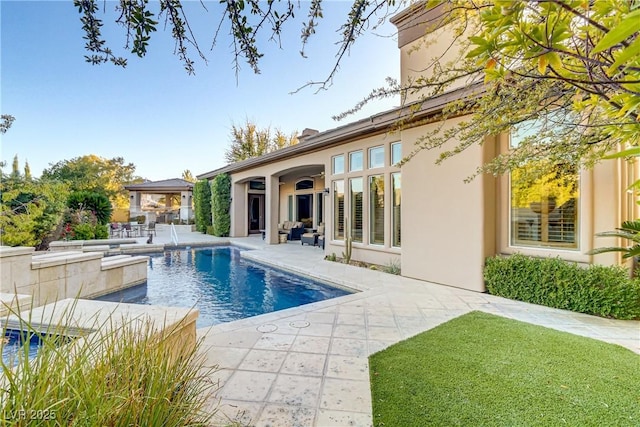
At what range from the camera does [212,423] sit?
2.43m

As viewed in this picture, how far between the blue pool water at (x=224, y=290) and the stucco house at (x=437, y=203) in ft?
8.62

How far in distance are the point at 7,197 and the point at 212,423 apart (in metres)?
10.9

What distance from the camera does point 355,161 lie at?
10469 millimetres

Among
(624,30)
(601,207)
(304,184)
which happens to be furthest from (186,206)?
(624,30)

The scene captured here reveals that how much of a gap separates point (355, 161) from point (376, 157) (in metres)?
0.97

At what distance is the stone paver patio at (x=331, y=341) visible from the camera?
2.78 m

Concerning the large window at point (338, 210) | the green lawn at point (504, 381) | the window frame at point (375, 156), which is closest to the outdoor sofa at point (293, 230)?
the large window at point (338, 210)

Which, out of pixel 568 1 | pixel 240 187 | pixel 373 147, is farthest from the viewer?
pixel 240 187

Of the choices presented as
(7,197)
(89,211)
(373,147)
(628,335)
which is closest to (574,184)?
(628,335)

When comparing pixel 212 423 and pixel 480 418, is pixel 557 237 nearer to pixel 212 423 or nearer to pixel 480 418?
pixel 480 418

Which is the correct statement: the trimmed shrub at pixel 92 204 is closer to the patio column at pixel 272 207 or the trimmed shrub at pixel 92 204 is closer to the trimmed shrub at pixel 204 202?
the trimmed shrub at pixel 204 202

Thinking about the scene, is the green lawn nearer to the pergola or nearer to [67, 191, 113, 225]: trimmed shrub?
[67, 191, 113, 225]: trimmed shrub

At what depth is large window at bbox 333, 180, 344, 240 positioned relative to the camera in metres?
11.1

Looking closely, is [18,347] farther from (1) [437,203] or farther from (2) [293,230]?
(2) [293,230]
